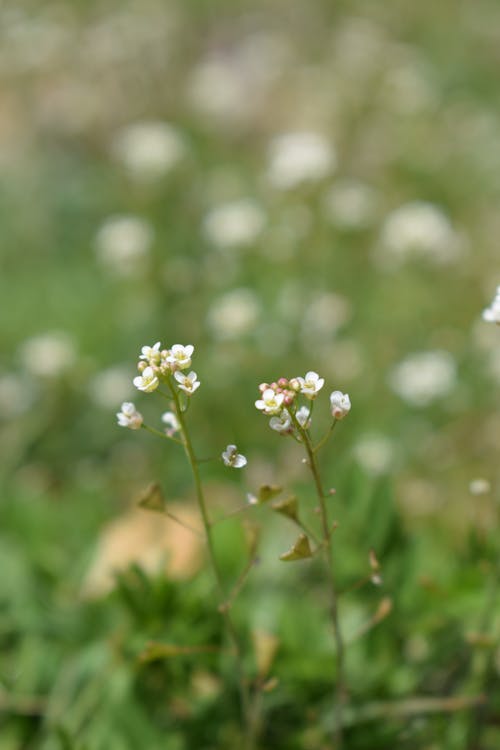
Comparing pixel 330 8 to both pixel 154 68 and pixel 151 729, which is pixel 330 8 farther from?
pixel 151 729

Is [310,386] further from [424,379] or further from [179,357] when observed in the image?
[424,379]

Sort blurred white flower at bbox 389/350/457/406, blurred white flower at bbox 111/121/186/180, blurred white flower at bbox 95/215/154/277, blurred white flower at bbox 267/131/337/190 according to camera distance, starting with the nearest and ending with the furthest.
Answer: blurred white flower at bbox 389/350/457/406 < blurred white flower at bbox 267/131/337/190 < blurred white flower at bbox 95/215/154/277 < blurred white flower at bbox 111/121/186/180

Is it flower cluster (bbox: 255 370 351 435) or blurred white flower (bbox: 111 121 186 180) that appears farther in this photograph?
blurred white flower (bbox: 111 121 186 180)

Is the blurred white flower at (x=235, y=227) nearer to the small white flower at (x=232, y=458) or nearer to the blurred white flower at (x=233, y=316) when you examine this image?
the blurred white flower at (x=233, y=316)

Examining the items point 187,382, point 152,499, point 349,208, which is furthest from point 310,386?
point 349,208

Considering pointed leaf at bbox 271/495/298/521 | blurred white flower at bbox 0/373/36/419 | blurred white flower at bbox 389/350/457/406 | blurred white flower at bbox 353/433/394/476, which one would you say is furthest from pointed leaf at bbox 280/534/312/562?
blurred white flower at bbox 0/373/36/419

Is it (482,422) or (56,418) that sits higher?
(482,422)

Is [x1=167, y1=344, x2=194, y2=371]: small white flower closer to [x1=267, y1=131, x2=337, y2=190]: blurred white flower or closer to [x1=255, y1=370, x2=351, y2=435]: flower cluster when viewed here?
[x1=255, y1=370, x2=351, y2=435]: flower cluster

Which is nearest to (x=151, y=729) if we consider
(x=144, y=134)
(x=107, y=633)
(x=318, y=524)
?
(x=107, y=633)
